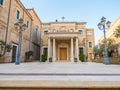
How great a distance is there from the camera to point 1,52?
12492mm

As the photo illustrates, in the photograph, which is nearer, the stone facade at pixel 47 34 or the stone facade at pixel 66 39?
the stone facade at pixel 47 34

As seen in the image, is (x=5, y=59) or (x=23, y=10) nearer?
(x=5, y=59)

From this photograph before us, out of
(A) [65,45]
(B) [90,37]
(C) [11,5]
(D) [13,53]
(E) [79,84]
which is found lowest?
(E) [79,84]

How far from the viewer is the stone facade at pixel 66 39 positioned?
65.5ft

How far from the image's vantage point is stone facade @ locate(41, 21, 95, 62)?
20.0 meters

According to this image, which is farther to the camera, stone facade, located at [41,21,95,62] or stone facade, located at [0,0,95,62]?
stone facade, located at [41,21,95,62]

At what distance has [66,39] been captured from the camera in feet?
71.9

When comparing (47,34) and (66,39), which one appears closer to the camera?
(66,39)

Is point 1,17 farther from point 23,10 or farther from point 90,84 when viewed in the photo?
point 90,84

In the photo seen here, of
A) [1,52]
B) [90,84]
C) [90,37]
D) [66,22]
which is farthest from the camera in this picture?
[90,37]

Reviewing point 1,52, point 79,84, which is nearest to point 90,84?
point 79,84

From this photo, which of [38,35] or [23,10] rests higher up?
[23,10]

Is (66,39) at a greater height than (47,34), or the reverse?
(47,34)

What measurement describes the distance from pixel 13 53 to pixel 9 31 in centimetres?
326
